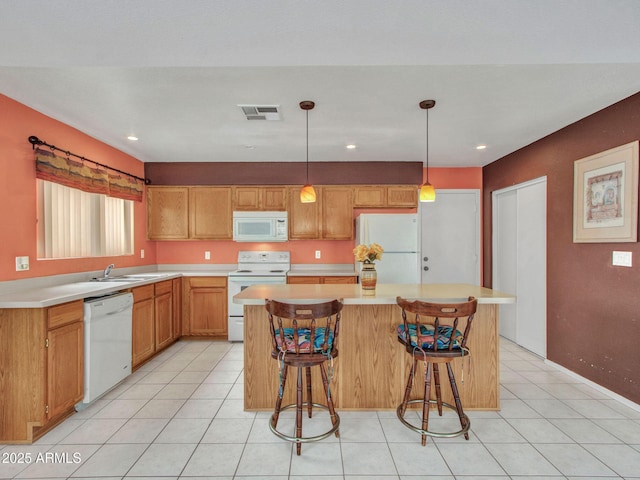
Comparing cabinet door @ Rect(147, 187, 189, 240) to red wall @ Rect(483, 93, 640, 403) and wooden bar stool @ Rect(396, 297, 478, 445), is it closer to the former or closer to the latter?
wooden bar stool @ Rect(396, 297, 478, 445)

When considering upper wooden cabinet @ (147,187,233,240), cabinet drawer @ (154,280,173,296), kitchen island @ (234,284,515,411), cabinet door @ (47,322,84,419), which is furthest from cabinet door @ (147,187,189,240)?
kitchen island @ (234,284,515,411)

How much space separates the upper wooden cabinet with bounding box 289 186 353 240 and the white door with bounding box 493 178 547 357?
2.00m

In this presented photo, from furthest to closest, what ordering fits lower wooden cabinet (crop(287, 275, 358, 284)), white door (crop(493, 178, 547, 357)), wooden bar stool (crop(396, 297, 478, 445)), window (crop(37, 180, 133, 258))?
lower wooden cabinet (crop(287, 275, 358, 284))
white door (crop(493, 178, 547, 357))
window (crop(37, 180, 133, 258))
wooden bar stool (crop(396, 297, 478, 445))

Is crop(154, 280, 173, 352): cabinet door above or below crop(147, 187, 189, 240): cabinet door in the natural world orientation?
below

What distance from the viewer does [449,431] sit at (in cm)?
222

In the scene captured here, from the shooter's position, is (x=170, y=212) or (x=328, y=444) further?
(x=170, y=212)

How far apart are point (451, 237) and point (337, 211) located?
1700 mm

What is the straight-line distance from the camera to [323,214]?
14.9 feet

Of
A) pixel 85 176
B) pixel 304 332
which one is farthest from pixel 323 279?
pixel 85 176

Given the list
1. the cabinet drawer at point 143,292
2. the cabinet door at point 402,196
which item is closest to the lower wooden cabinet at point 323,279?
the cabinet door at point 402,196

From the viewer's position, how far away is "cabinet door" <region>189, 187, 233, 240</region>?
14.9 feet

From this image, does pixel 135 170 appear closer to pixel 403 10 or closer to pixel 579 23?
pixel 403 10

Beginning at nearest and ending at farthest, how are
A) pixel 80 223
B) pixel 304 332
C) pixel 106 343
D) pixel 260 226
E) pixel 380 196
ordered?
1. pixel 304 332
2. pixel 106 343
3. pixel 80 223
4. pixel 260 226
5. pixel 380 196

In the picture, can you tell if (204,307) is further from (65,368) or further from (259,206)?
(65,368)
